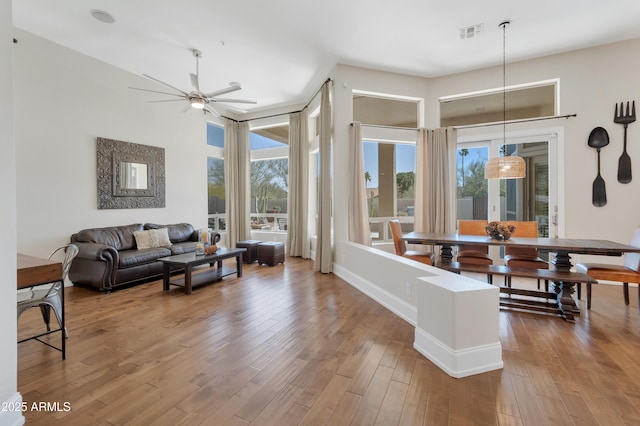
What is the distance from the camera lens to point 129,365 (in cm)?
224

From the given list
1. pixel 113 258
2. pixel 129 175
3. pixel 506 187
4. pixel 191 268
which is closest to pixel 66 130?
pixel 129 175

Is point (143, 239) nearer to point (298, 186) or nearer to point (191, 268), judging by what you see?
point (191, 268)

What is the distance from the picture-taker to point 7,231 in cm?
161

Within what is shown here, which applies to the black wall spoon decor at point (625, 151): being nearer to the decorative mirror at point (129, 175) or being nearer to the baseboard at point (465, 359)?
the baseboard at point (465, 359)

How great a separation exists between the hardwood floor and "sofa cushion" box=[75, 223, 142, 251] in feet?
4.20

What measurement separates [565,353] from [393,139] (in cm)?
401

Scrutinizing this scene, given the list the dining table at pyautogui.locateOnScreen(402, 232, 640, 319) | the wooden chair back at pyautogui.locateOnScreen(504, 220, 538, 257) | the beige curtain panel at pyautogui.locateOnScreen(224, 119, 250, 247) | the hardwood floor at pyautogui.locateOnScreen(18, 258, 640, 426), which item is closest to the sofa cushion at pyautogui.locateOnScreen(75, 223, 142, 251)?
the hardwood floor at pyautogui.locateOnScreen(18, 258, 640, 426)

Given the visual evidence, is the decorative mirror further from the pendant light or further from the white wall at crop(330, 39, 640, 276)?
the pendant light

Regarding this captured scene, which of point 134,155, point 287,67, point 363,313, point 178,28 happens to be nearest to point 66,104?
point 134,155

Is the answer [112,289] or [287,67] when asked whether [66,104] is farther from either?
[287,67]

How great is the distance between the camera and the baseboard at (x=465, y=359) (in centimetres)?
209

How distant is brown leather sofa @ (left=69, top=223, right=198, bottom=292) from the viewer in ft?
13.3

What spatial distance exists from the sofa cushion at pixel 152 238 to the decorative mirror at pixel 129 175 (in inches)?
25.2

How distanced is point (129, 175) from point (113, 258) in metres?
1.90
